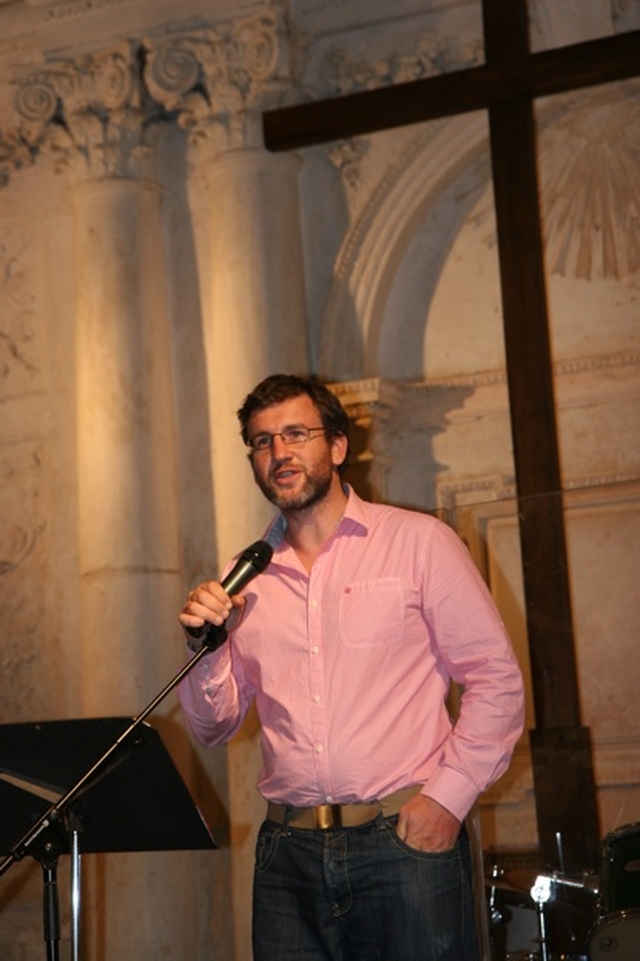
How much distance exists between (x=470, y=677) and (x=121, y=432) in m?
3.54

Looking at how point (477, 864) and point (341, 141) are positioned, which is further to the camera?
point (341, 141)

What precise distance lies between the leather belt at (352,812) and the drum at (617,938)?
2.73 feet

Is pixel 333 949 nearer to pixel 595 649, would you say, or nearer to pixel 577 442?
pixel 595 649

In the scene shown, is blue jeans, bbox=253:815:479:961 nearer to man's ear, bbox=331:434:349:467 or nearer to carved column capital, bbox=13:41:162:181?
man's ear, bbox=331:434:349:467

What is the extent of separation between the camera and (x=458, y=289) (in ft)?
22.1

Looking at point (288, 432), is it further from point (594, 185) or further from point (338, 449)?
point (594, 185)

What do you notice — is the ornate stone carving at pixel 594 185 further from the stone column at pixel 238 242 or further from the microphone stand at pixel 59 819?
the microphone stand at pixel 59 819

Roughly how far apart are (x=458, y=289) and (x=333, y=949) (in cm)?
399

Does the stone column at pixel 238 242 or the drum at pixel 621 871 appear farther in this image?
the stone column at pixel 238 242

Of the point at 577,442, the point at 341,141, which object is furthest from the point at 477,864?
the point at 341,141

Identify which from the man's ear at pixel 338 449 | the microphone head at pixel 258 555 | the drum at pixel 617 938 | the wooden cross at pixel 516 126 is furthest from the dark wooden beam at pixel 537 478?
the microphone head at pixel 258 555

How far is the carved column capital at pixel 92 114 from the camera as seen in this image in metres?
6.89

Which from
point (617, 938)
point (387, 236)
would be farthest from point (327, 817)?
point (387, 236)

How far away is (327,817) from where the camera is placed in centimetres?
328
